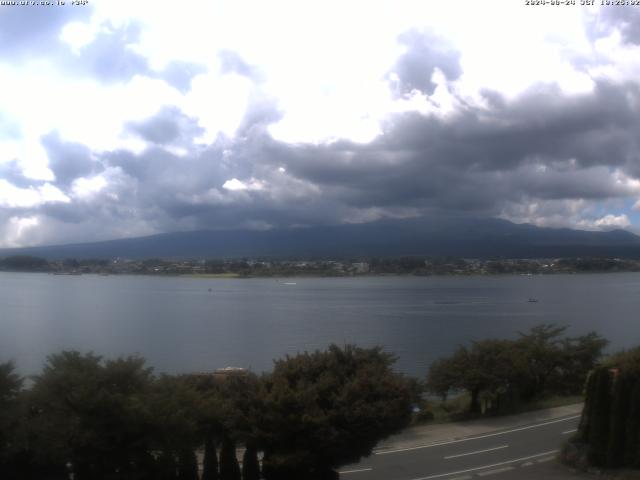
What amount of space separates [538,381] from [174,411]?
2165 centimetres

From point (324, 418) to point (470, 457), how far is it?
632cm

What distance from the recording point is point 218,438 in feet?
48.2

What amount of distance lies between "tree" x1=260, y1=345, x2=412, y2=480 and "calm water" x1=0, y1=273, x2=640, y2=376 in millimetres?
27251

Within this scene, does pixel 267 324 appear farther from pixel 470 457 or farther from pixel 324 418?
pixel 324 418

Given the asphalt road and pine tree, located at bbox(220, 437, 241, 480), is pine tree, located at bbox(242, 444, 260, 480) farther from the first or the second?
the asphalt road

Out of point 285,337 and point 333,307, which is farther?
point 333,307

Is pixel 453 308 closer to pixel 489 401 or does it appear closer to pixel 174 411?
pixel 489 401

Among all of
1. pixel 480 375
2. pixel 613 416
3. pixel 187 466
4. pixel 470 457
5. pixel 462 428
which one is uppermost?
pixel 613 416

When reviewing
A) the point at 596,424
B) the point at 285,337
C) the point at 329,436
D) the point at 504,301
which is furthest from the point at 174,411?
the point at 504,301

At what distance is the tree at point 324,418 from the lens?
544 inches

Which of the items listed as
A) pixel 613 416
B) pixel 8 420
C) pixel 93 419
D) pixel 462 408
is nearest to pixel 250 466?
pixel 93 419

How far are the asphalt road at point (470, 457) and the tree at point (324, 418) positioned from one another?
2.63 meters

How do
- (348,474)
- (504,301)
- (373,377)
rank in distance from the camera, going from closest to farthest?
(373,377)
(348,474)
(504,301)

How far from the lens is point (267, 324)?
68188 mm
